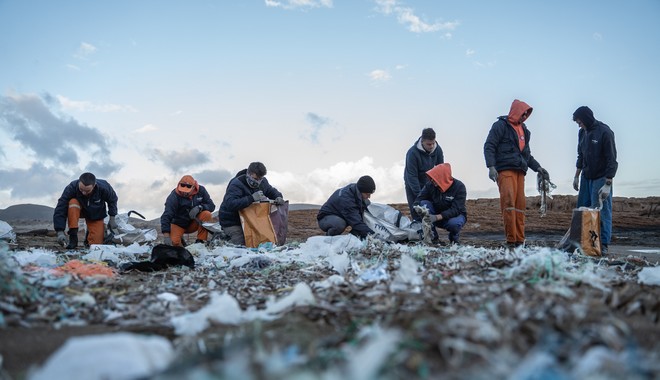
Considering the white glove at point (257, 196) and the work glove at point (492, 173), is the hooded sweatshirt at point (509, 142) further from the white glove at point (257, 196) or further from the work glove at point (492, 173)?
the white glove at point (257, 196)

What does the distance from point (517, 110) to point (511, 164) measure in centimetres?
82

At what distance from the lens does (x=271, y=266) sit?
5.07m

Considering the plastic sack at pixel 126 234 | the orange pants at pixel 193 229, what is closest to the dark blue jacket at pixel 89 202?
the plastic sack at pixel 126 234

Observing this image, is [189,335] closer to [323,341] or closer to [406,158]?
[323,341]

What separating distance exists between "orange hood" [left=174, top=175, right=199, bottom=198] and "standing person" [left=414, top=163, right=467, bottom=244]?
348cm

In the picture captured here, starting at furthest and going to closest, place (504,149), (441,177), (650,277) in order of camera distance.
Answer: (441,177) → (504,149) → (650,277)

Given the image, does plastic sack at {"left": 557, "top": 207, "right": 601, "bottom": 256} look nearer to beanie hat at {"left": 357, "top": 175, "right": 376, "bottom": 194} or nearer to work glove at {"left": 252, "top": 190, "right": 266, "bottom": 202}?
beanie hat at {"left": 357, "top": 175, "right": 376, "bottom": 194}

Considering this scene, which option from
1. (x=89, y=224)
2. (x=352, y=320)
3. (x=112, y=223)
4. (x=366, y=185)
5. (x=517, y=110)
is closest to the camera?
(x=352, y=320)

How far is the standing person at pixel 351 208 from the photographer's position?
755 cm

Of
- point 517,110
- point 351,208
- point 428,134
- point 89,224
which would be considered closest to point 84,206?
point 89,224

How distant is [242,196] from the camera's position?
784cm

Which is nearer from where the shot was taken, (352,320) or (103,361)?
(103,361)

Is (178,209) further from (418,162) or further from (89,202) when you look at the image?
(418,162)

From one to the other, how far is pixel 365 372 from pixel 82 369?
939 mm
